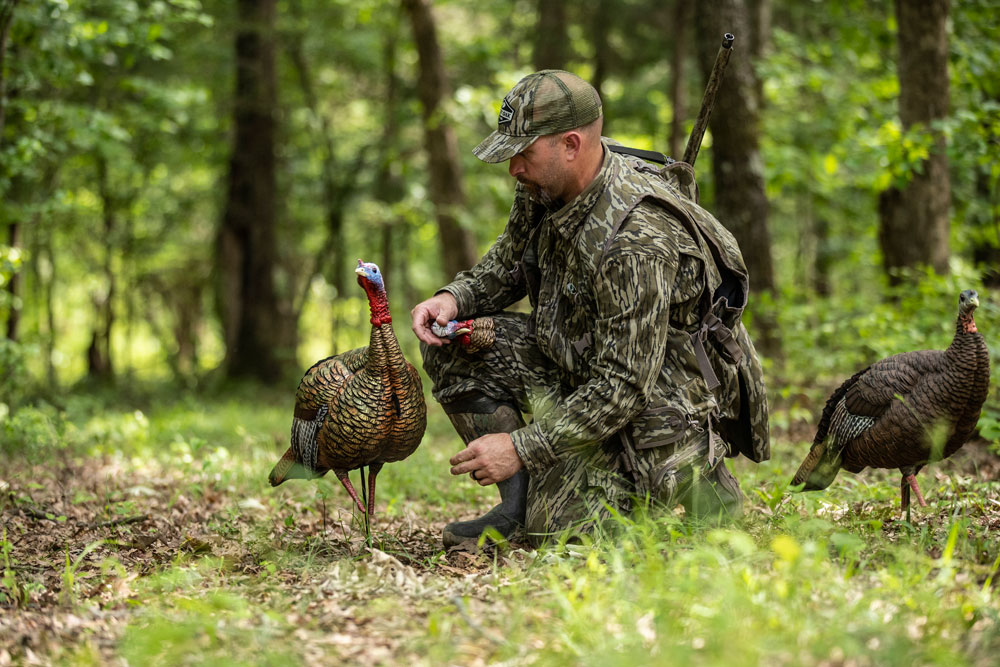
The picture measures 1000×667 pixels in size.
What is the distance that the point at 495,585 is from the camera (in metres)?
3.34

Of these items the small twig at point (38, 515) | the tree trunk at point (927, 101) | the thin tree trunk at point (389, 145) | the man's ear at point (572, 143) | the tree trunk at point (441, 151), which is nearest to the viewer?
the man's ear at point (572, 143)

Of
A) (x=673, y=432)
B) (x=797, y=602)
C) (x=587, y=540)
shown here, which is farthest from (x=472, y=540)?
(x=797, y=602)

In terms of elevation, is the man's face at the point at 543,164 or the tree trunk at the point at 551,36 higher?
the tree trunk at the point at 551,36

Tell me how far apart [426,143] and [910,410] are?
815 cm

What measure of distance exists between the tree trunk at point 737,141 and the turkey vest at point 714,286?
4052 mm

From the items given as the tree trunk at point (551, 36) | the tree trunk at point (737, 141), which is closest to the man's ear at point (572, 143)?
the tree trunk at point (737, 141)

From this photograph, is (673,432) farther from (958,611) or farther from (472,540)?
(958,611)

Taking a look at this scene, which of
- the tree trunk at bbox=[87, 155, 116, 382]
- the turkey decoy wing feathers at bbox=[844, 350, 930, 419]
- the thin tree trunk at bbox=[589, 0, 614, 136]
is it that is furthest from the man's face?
the tree trunk at bbox=[87, 155, 116, 382]

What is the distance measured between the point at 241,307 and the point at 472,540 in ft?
34.8

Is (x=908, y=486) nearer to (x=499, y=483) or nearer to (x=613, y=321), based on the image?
(x=613, y=321)

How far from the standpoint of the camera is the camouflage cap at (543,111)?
3.64 m

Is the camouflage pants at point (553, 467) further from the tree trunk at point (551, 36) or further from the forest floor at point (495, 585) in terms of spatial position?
the tree trunk at point (551, 36)

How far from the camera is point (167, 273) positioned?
21562 millimetres

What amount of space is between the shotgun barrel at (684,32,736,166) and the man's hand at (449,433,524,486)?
1.76 m
